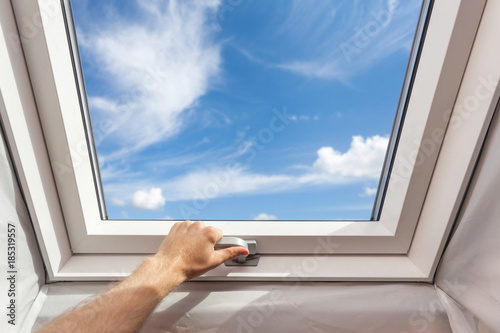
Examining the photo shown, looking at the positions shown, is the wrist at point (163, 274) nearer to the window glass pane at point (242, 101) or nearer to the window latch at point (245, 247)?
the window latch at point (245, 247)

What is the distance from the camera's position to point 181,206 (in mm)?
758

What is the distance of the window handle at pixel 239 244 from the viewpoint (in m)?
0.62

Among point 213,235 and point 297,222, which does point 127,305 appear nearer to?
point 213,235

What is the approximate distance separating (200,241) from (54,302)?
1.05 feet

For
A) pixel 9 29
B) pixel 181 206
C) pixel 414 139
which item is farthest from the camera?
pixel 181 206

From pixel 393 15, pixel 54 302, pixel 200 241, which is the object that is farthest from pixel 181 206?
pixel 393 15

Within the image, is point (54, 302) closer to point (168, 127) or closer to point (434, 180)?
point (168, 127)

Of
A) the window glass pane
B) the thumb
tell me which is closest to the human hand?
the thumb

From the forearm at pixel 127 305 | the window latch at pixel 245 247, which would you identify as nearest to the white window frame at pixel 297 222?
the window latch at pixel 245 247

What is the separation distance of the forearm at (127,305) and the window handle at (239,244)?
0.10 metres

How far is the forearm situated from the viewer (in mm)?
453

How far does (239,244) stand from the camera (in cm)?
63

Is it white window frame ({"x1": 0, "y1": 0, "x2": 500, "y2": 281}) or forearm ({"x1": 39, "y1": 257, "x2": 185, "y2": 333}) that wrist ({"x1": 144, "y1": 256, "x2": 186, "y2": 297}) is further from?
white window frame ({"x1": 0, "y1": 0, "x2": 500, "y2": 281})

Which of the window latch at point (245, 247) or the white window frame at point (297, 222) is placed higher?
the white window frame at point (297, 222)
